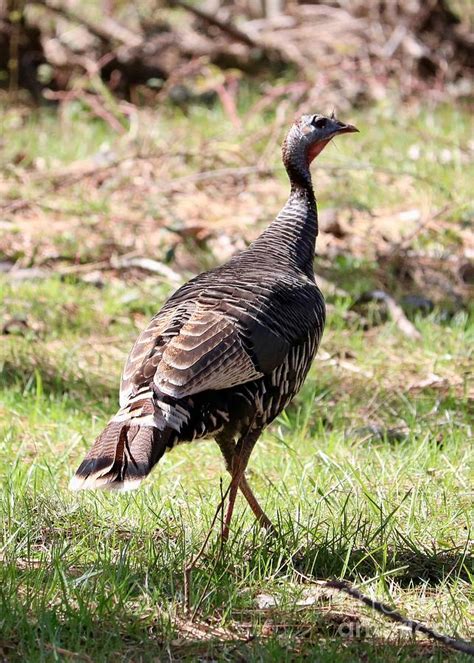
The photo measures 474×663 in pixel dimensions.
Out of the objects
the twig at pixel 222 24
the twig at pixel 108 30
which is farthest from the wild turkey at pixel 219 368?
the twig at pixel 108 30

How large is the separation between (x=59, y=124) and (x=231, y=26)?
230cm

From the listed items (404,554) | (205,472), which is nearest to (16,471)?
(205,472)

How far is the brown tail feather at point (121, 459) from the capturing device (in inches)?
139

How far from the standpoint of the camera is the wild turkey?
3.69 meters

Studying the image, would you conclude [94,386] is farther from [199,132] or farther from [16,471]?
[199,132]

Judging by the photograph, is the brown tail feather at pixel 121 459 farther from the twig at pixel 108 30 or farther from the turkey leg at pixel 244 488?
the twig at pixel 108 30

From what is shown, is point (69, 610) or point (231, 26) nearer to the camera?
point (69, 610)

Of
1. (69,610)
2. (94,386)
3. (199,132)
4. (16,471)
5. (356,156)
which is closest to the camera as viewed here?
(69,610)

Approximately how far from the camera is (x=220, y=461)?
544 cm

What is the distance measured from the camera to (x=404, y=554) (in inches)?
166

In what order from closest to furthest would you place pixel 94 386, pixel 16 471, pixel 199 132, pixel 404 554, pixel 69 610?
pixel 69 610, pixel 404 554, pixel 16 471, pixel 94 386, pixel 199 132

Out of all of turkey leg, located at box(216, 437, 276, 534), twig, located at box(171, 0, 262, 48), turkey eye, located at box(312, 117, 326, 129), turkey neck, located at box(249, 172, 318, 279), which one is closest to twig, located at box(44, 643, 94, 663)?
turkey leg, located at box(216, 437, 276, 534)

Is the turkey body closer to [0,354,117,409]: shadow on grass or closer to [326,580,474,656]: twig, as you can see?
[326,580,474,656]: twig

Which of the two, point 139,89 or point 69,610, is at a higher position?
point 69,610
